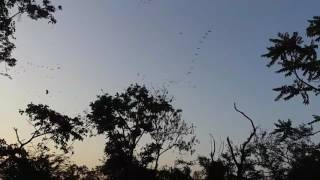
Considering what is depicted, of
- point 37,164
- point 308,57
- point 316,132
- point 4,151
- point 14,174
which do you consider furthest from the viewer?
point 37,164

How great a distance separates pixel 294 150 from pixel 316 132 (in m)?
37.2

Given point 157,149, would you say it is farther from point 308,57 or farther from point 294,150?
point 308,57

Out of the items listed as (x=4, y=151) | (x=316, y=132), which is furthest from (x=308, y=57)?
(x=4, y=151)

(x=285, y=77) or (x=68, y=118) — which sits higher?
(x=68, y=118)

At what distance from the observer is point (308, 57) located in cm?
1427

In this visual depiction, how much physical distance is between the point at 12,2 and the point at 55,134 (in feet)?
38.4

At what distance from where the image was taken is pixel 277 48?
13.8 m

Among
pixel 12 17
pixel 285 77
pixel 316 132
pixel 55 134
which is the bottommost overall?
pixel 316 132

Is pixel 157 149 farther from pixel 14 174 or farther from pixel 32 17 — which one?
pixel 32 17

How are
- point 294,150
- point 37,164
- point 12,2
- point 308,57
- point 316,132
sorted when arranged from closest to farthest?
point 316,132
point 308,57
point 12,2
point 37,164
point 294,150

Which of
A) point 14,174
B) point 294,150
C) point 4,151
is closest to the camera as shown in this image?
point 4,151

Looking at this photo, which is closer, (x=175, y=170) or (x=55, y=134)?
(x=55, y=134)

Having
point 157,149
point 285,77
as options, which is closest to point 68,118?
point 157,149

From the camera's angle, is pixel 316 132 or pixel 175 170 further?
pixel 175 170
